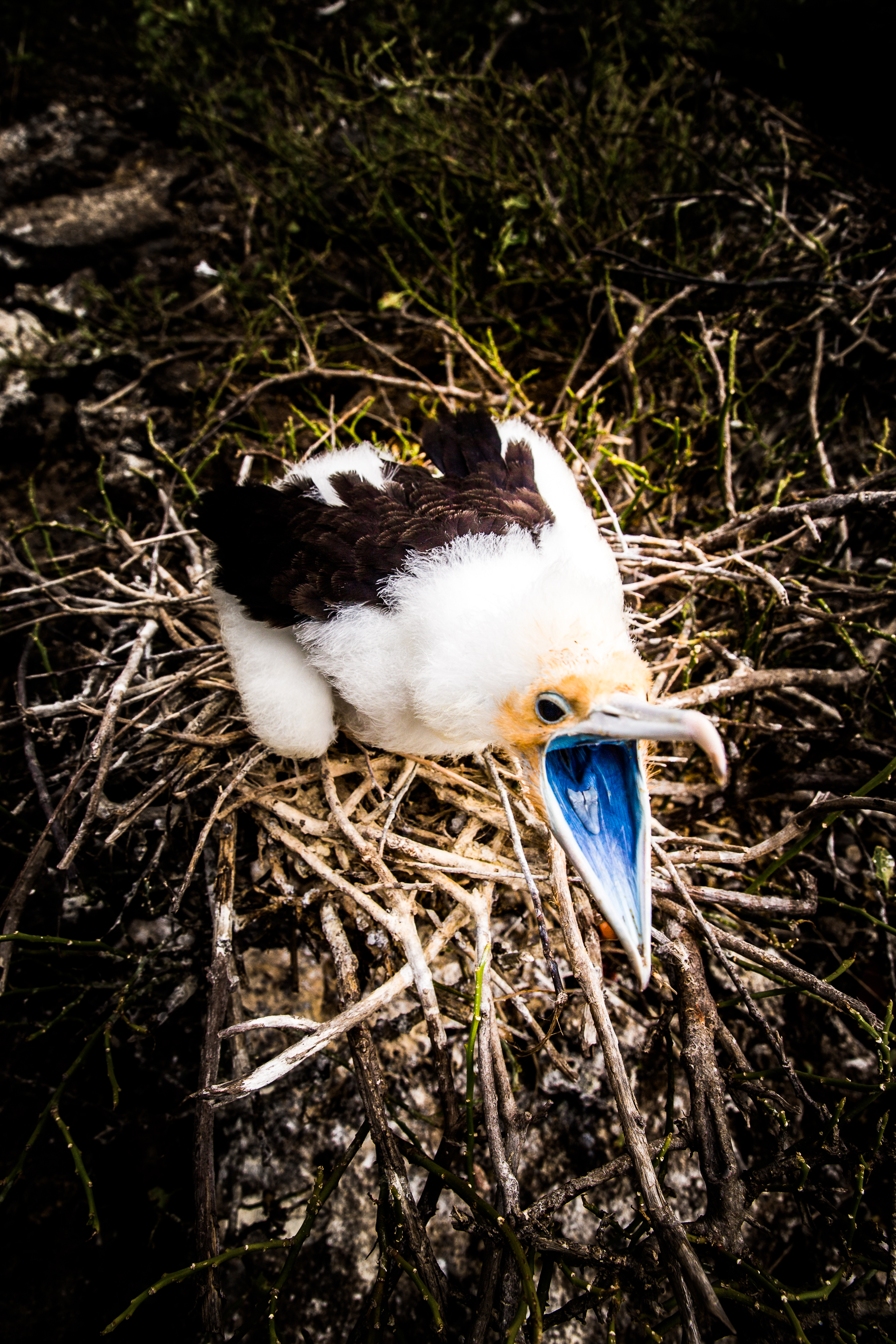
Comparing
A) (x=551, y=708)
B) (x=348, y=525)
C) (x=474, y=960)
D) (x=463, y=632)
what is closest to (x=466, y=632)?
(x=463, y=632)

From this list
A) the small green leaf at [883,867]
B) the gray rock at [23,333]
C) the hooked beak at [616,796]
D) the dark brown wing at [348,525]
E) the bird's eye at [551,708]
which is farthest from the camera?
the gray rock at [23,333]

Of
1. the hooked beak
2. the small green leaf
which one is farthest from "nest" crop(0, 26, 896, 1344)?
the hooked beak

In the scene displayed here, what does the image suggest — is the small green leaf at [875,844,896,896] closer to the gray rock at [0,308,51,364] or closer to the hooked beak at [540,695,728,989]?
the hooked beak at [540,695,728,989]

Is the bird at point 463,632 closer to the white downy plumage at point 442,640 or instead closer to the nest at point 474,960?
the white downy plumage at point 442,640

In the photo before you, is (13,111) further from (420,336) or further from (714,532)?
(714,532)

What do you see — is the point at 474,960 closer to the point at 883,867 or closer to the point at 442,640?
the point at 442,640

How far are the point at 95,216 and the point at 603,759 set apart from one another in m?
2.98

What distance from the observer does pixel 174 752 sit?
60.6 inches

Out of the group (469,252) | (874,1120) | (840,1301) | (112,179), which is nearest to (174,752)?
(840,1301)

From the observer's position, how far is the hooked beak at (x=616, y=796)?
0.93m

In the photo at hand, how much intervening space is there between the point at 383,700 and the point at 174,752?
0.66m

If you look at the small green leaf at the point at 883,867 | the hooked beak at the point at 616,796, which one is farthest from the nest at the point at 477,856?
the hooked beak at the point at 616,796

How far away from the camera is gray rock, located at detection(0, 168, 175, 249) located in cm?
241

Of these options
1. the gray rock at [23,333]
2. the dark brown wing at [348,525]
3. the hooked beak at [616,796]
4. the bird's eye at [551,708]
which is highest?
the gray rock at [23,333]
